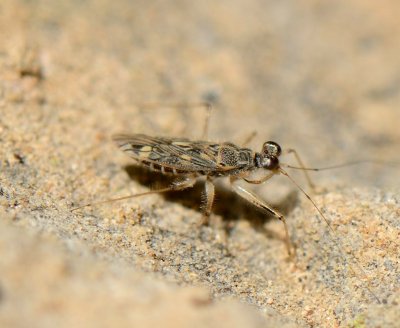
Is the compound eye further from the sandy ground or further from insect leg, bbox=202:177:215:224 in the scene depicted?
insect leg, bbox=202:177:215:224

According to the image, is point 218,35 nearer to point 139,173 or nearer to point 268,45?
point 268,45

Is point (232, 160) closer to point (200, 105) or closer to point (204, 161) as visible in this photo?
point (204, 161)

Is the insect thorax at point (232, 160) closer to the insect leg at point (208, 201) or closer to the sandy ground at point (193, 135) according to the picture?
the insect leg at point (208, 201)

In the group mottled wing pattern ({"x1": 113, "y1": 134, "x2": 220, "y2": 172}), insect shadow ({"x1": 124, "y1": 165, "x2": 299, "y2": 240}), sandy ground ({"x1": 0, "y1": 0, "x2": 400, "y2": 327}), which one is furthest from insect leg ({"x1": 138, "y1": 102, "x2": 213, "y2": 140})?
insect shadow ({"x1": 124, "y1": 165, "x2": 299, "y2": 240})

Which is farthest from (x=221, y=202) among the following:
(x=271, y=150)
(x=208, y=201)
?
(x=271, y=150)

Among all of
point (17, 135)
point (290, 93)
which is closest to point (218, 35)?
point (290, 93)

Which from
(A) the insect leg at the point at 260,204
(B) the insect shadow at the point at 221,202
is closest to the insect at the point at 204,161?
(A) the insect leg at the point at 260,204
